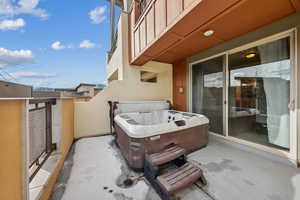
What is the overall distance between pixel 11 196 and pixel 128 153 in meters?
1.13

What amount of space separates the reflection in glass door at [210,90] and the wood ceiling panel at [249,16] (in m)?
0.74

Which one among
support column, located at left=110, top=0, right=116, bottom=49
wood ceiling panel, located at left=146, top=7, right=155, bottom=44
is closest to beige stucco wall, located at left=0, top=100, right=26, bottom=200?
→ wood ceiling panel, located at left=146, top=7, right=155, bottom=44

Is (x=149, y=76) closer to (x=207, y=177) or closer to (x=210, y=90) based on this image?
(x=210, y=90)

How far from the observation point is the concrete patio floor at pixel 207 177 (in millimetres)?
1197

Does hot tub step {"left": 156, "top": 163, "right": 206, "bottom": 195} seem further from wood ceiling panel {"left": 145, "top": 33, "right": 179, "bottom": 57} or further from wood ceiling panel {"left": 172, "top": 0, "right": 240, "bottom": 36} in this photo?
wood ceiling panel {"left": 145, "top": 33, "right": 179, "bottom": 57}

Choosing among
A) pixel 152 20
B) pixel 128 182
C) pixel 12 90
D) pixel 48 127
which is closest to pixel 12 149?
pixel 12 90

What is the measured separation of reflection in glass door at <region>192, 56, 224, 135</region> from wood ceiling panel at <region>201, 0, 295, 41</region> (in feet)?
2.42

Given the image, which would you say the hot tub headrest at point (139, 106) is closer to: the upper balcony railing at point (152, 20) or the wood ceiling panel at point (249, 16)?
the upper balcony railing at point (152, 20)

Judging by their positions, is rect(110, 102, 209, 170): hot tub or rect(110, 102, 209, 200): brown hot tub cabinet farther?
rect(110, 102, 209, 170): hot tub

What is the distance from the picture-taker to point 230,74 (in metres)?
2.54

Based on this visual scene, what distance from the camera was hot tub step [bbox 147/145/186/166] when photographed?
55.1 inches

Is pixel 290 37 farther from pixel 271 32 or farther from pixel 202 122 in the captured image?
pixel 202 122

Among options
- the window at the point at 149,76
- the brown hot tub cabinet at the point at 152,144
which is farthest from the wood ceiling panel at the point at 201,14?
the window at the point at 149,76

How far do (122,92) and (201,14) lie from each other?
8.63ft
